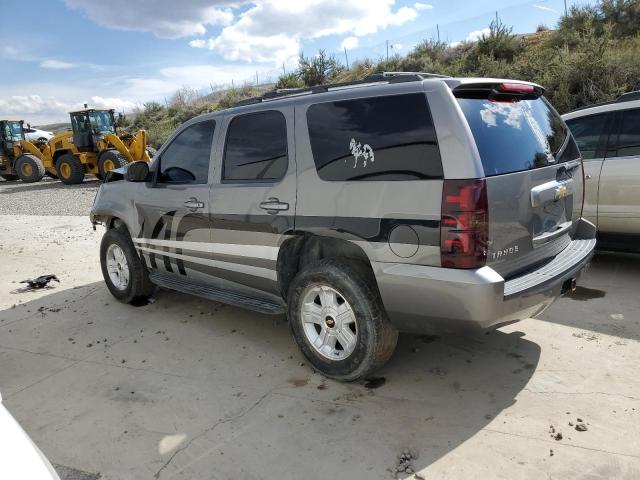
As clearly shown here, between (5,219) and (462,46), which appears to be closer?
(5,219)

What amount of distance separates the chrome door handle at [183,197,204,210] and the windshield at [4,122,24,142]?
72.1 ft

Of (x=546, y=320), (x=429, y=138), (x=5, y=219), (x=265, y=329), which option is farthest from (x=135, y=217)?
(x=5, y=219)

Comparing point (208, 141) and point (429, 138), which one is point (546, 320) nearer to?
point (429, 138)

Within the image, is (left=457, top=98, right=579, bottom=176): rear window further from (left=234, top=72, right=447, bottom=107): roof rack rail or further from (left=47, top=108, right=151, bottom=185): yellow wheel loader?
(left=47, top=108, right=151, bottom=185): yellow wheel loader

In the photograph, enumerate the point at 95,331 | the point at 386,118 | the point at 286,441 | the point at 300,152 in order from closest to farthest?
the point at 286,441, the point at 386,118, the point at 300,152, the point at 95,331

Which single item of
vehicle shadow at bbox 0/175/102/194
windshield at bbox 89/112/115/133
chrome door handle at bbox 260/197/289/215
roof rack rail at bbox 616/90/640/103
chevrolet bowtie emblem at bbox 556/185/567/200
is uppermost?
windshield at bbox 89/112/115/133

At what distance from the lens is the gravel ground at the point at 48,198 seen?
13.1m

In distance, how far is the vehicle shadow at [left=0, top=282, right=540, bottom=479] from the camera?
111 inches

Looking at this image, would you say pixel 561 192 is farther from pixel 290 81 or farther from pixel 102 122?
pixel 290 81

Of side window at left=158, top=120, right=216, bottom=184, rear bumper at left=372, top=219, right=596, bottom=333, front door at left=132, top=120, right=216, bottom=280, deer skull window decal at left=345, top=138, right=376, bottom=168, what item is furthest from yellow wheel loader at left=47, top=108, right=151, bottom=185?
rear bumper at left=372, top=219, right=596, bottom=333

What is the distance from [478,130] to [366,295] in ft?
3.87

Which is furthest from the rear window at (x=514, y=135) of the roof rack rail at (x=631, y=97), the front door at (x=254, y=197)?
the roof rack rail at (x=631, y=97)

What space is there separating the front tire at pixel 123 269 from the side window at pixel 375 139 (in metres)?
2.64

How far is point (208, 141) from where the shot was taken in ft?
14.4
